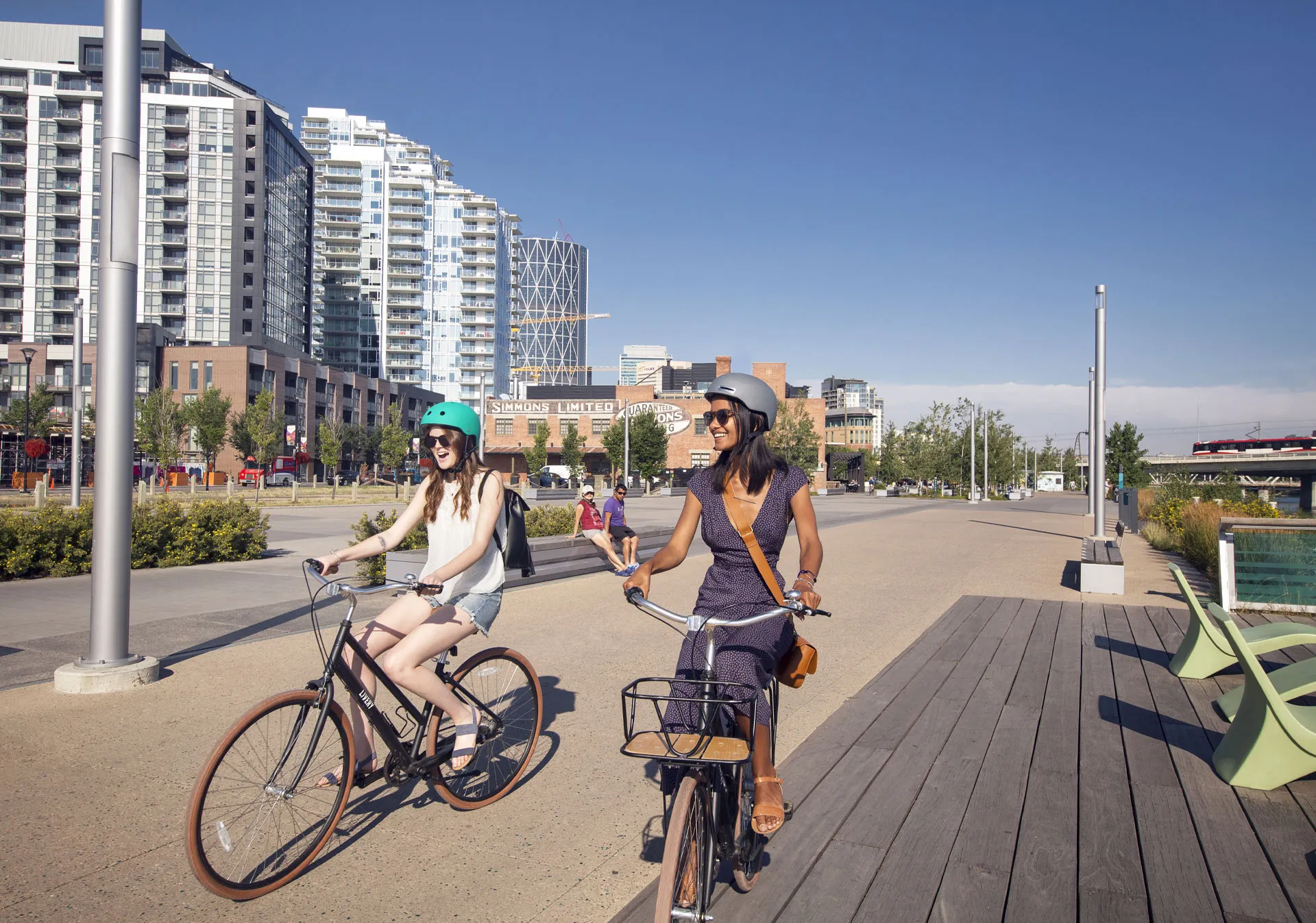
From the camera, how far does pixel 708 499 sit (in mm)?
3375

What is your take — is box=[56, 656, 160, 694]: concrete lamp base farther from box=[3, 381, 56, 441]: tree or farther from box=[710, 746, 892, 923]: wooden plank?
box=[3, 381, 56, 441]: tree

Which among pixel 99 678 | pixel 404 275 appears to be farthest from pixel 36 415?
pixel 404 275

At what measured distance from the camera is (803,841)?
3770mm

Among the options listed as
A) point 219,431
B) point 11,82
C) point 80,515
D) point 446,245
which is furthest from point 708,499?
point 446,245

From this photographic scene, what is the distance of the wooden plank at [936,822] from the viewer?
128 inches

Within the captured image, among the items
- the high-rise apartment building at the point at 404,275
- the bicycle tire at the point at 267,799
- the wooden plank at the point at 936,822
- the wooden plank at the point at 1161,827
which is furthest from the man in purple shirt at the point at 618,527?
the high-rise apartment building at the point at 404,275

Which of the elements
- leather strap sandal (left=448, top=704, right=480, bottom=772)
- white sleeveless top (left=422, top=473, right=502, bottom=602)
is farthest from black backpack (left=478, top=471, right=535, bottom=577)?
leather strap sandal (left=448, top=704, right=480, bottom=772)

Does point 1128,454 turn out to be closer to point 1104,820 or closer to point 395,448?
point 395,448

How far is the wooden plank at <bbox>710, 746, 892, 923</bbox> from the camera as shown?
10.6 feet

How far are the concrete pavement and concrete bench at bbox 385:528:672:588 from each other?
2.00 metres

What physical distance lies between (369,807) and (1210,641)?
5.94 meters

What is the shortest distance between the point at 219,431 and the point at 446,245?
83744 millimetres

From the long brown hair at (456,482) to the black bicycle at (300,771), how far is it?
52 cm

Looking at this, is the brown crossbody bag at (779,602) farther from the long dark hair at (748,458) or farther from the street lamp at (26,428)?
the street lamp at (26,428)
